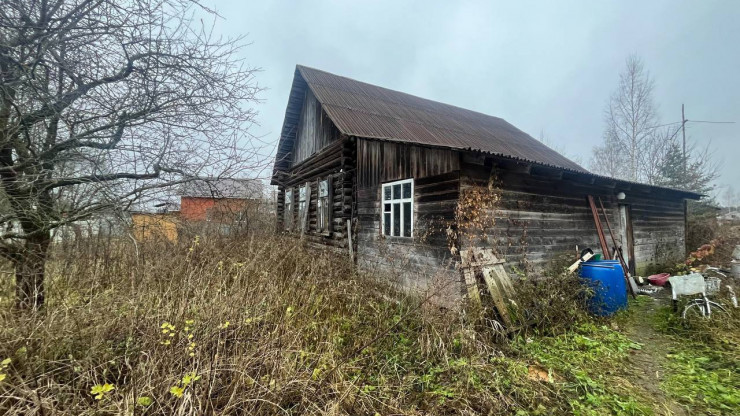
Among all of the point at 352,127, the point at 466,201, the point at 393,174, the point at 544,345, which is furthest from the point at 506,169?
the point at 352,127

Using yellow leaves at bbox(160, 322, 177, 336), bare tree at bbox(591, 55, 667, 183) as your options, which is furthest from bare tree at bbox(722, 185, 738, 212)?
yellow leaves at bbox(160, 322, 177, 336)

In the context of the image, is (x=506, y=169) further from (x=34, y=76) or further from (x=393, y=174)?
(x=34, y=76)

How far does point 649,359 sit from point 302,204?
10280mm

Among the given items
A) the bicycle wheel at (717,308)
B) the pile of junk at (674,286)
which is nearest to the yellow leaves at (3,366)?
the pile of junk at (674,286)

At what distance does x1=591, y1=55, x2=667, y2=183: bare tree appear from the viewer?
18062mm

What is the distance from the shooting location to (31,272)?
2826mm

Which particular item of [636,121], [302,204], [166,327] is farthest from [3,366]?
[636,121]

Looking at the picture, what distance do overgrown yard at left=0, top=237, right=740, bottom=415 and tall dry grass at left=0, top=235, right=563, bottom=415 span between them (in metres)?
0.02

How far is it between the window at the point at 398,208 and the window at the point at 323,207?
2.71 metres

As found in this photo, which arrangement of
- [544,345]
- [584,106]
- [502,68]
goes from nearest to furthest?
[544,345]
[584,106]
[502,68]

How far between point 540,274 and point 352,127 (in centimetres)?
536

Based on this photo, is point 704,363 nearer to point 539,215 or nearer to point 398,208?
point 539,215

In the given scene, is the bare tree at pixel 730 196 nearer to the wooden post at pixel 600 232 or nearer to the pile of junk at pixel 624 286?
the wooden post at pixel 600 232

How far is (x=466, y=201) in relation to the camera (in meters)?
A: 5.04
